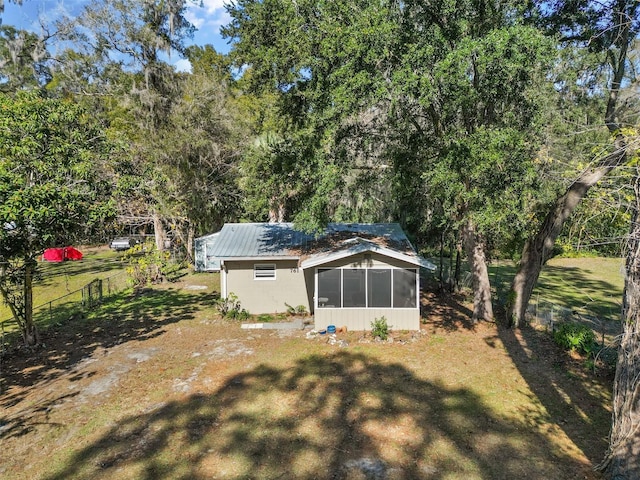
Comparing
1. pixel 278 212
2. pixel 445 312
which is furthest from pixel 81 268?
pixel 445 312

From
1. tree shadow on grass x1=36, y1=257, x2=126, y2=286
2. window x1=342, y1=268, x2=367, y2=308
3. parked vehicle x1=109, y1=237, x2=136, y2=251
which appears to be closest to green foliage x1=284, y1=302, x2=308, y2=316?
window x1=342, y1=268, x2=367, y2=308

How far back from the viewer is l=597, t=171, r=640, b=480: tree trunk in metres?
5.66

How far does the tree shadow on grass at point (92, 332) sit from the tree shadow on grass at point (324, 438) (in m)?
3.78

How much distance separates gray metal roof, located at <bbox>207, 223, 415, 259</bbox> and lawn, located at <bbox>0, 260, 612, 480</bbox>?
2929mm

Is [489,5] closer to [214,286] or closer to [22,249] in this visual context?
[22,249]

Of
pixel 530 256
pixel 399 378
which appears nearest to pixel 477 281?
pixel 530 256

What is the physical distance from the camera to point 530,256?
42.3ft

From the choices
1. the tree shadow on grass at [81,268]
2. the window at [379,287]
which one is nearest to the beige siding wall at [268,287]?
the window at [379,287]

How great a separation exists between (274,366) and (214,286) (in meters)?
10.1

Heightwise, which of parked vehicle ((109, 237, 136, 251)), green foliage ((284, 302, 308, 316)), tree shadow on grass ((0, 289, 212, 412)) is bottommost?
tree shadow on grass ((0, 289, 212, 412))

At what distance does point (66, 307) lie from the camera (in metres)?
16.6

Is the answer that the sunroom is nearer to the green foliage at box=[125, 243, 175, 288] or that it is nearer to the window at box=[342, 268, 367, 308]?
the window at box=[342, 268, 367, 308]

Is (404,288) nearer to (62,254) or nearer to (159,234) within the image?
(159,234)

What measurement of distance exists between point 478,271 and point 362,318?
419 centimetres
